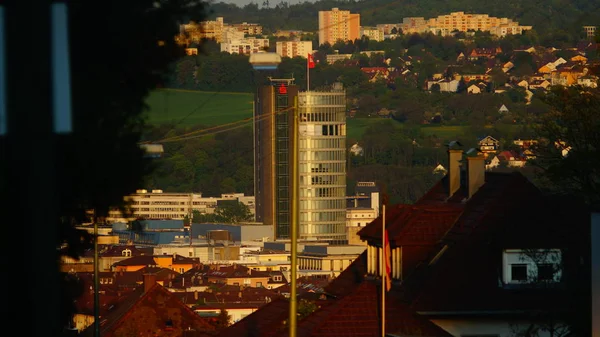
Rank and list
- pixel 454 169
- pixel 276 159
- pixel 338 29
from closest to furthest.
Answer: pixel 454 169
pixel 276 159
pixel 338 29

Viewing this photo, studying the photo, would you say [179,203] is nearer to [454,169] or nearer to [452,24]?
[452,24]

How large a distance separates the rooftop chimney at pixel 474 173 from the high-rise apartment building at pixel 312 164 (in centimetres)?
9696

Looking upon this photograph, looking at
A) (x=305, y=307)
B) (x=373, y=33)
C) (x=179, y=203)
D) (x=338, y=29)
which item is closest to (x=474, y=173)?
(x=305, y=307)

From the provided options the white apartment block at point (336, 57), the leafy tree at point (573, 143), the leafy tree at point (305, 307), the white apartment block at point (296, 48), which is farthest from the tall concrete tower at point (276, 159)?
Answer: the leafy tree at point (573, 143)

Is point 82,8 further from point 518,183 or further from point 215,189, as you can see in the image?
point 215,189

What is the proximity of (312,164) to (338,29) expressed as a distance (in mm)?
70484

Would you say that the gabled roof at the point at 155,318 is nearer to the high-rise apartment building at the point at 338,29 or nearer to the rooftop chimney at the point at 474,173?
the rooftop chimney at the point at 474,173

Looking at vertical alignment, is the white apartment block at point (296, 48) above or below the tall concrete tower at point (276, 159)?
above

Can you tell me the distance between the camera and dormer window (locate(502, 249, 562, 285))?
1491 cm

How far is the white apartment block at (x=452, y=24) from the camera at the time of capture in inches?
6693

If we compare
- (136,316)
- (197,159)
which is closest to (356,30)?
(197,159)

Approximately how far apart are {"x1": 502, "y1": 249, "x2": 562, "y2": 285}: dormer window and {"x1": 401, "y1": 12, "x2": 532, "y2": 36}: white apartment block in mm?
144207

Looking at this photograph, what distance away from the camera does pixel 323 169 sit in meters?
119

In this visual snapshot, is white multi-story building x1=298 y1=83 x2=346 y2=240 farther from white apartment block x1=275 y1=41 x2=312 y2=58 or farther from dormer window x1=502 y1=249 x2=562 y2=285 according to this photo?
dormer window x1=502 y1=249 x2=562 y2=285
